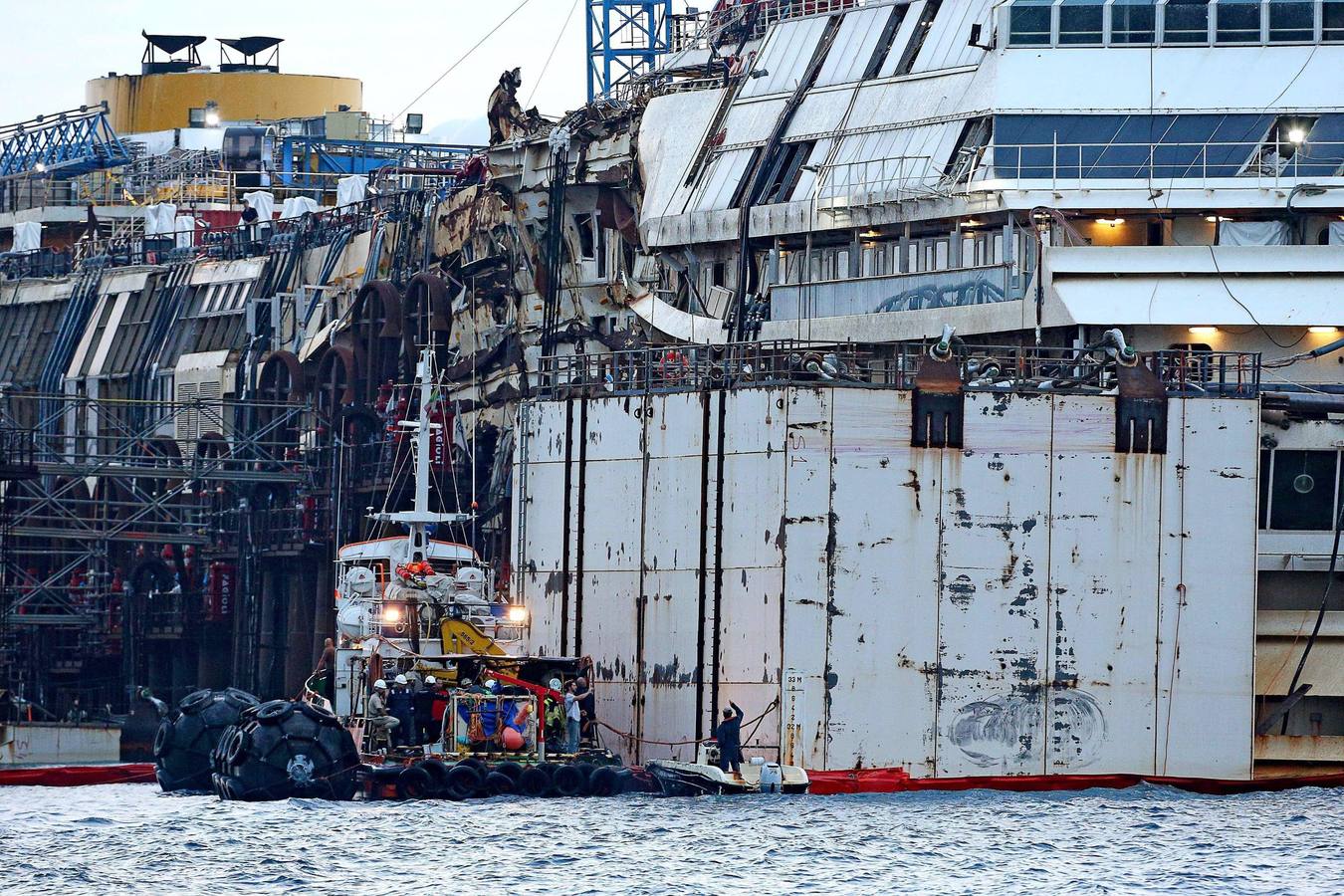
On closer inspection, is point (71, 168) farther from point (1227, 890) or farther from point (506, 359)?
point (1227, 890)

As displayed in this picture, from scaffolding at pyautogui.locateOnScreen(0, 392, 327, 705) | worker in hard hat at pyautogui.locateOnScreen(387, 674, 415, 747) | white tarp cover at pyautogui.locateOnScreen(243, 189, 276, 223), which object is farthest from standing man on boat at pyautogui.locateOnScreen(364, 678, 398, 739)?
white tarp cover at pyautogui.locateOnScreen(243, 189, 276, 223)

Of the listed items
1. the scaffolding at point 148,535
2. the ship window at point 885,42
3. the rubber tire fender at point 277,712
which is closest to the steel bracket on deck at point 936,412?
the rubber tire fender at point 277,712

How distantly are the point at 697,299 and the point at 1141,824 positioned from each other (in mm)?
22921

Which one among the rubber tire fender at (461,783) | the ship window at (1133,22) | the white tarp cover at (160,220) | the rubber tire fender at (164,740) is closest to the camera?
the rubber tire fender at (461,783)

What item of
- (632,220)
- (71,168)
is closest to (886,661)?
(632,220)

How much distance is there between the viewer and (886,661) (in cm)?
5119

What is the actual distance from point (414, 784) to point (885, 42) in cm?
2192

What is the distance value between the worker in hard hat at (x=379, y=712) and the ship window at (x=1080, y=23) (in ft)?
60.8

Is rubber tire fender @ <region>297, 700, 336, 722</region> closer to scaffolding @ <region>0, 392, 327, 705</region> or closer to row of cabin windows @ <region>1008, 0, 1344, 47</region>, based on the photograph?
row of cabin windows @ <region>1008, 0, 1344, 47</region>

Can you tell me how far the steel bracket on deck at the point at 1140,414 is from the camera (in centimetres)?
5247

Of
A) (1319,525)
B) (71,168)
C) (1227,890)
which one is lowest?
(1227,890)

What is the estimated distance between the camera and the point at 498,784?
171ft

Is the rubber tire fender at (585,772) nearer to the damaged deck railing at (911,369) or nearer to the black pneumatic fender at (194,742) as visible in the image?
the damaged deck railing at (911,369)

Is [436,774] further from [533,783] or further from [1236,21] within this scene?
[1236,21]
